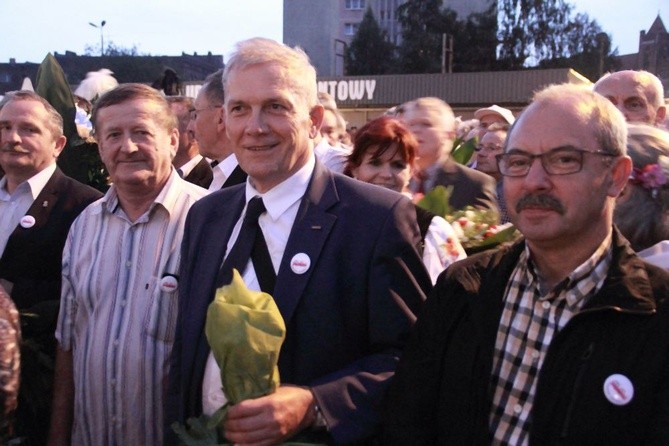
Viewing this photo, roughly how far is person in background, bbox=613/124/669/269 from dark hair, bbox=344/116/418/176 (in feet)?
4.49

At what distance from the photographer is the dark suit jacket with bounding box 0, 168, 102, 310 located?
355cm

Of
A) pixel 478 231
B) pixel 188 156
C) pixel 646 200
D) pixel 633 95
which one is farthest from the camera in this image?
pixel 188 156

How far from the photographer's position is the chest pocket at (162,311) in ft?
10.0

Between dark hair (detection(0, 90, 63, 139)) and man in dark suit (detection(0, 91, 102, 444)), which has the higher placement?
dark hair (detection(0, 90, 63, 139))

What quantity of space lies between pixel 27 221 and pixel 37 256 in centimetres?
18

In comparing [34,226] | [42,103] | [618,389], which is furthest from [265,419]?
[42,103]

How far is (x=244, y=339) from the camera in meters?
2.03

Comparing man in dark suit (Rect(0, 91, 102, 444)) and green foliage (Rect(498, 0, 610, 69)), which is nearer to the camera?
man in dark suit (Rect(0, 91, 102, 444))

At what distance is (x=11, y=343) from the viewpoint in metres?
2.03

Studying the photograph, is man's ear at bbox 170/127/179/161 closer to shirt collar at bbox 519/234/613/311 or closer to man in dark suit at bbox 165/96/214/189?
man in dark suit at bbox 165/96/214/189

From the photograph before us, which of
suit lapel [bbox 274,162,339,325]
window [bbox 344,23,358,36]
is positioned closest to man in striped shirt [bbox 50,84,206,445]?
suit lapel [bbox 274,162,339,325]

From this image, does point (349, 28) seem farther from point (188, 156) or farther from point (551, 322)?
point (551, 322)

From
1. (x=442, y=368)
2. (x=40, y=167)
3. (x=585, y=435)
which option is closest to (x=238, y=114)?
(x=442, y=368)

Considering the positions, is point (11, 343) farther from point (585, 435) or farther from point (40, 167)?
point (40, 167)
